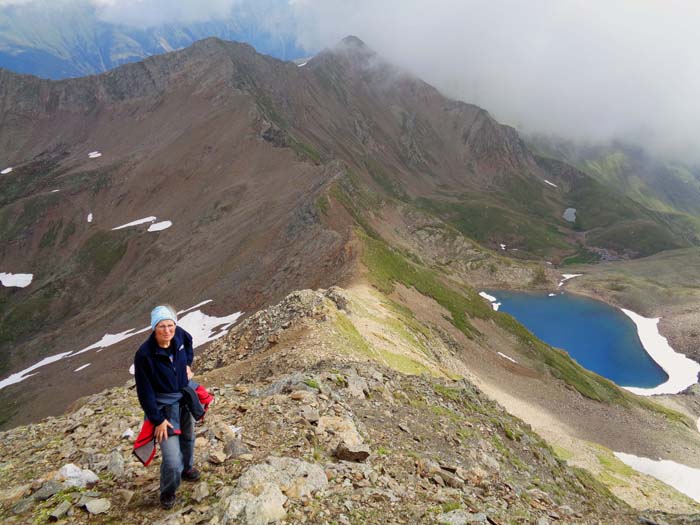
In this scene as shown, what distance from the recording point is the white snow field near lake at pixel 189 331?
189ft

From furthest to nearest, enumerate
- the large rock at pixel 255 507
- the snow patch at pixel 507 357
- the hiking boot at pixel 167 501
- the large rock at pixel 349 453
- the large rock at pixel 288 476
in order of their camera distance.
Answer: the snow patch at pixel 507 357 < the large rock at pixel 349 453 < the large rock at pixel 288 476 < the hiking boot at pixel 167 501 < the large rock at pixel 255 507

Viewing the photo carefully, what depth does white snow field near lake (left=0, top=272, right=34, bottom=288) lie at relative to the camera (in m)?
114

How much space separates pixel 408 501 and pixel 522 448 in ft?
47.1

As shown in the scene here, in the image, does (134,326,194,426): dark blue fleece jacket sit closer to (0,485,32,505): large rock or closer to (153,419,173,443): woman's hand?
(153,419,173,443): woman's hand

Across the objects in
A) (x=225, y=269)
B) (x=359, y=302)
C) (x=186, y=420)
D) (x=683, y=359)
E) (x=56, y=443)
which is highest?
(x=186, y=420)

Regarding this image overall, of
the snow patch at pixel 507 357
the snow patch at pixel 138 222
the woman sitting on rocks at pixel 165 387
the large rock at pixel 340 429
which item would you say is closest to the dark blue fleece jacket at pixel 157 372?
the woman sitting on rocks at pixel 165 387

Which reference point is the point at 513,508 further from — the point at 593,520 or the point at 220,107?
the point at 220,107

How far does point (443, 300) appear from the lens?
66.2 m

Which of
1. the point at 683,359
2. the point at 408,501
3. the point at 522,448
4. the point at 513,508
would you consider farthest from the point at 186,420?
the point at 683,359

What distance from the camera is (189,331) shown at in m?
61.1

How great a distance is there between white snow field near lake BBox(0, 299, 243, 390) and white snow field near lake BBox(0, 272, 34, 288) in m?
45.1

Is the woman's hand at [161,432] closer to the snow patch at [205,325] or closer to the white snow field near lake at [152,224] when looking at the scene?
the snow patch at [205,325]

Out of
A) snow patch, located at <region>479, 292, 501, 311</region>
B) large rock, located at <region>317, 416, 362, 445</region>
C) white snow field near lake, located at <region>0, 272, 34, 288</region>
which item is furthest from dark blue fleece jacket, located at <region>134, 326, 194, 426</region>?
white snow field near lake, located at <region>0, 272, 34, 288</region>

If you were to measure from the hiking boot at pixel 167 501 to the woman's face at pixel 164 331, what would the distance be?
301cm
